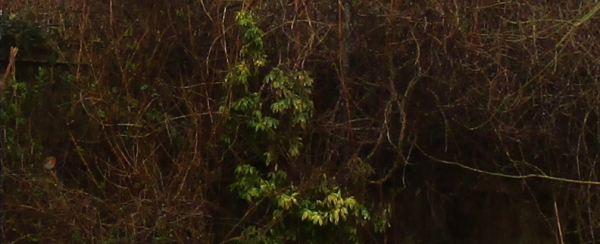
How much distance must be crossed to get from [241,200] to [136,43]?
5.16ft

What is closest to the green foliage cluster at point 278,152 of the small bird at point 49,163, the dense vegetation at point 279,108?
the dense vegetation at point 279,108

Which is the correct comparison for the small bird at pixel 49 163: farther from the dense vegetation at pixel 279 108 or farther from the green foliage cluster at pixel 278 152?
the green foliage cluster at pixel 278 152

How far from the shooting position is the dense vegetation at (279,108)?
19.6 ft

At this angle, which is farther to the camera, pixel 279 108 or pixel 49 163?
pixel 49 163

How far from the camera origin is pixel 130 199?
5.96 metres

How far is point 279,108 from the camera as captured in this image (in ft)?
19.3

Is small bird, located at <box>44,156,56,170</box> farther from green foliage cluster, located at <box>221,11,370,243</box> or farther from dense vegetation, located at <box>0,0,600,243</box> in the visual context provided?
green foliage cluster, located at <box>221,11,370,243</box>

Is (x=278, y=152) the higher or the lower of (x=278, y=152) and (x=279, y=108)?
the lower

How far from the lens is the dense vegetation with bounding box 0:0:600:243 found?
5.96 m

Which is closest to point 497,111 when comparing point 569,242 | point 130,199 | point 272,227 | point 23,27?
point 569,242

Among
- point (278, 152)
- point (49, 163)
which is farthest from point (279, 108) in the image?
point (49, 163)

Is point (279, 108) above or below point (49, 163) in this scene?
above

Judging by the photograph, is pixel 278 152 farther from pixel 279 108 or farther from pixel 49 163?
pixel 49 163

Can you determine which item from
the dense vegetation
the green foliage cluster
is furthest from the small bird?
the green foliage cluster
